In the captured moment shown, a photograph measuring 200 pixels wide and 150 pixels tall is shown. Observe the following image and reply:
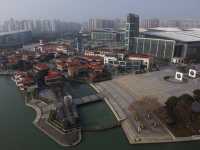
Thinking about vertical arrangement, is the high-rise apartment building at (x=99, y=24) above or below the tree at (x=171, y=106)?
above

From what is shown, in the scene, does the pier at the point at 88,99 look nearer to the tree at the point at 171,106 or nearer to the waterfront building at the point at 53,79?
the waterfront building at the point at 53,79

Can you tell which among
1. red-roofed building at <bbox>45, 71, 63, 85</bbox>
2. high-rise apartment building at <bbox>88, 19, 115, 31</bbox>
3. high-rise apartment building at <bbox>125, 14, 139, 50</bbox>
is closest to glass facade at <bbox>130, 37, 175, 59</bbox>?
high-rise apartment building at <bbox>125, 14, 139, 50</bbox>

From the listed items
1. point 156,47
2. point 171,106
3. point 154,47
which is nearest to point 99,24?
point 154,47

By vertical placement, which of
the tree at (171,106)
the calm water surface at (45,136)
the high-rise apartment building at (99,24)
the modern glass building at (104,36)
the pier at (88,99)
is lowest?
the calm water surface at (45,136)

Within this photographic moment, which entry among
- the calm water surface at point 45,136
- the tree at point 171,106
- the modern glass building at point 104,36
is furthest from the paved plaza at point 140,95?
the modern glass building at point 104,36

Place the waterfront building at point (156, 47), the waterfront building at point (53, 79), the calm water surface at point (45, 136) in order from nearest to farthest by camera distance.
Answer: the calm water surface at point (45, 136) < the waterfront building at point (53, 79) < the waterfront building at point (156, 47)

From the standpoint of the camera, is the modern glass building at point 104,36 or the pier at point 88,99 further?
the modern glass building at point 104,36

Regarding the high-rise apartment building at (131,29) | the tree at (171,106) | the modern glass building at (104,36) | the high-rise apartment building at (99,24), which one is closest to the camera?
the tree at (171,106)

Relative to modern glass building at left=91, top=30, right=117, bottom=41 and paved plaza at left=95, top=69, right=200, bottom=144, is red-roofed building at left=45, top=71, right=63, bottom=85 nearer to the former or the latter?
paved plaza at left=95, top=69, right=200, bottom=144
